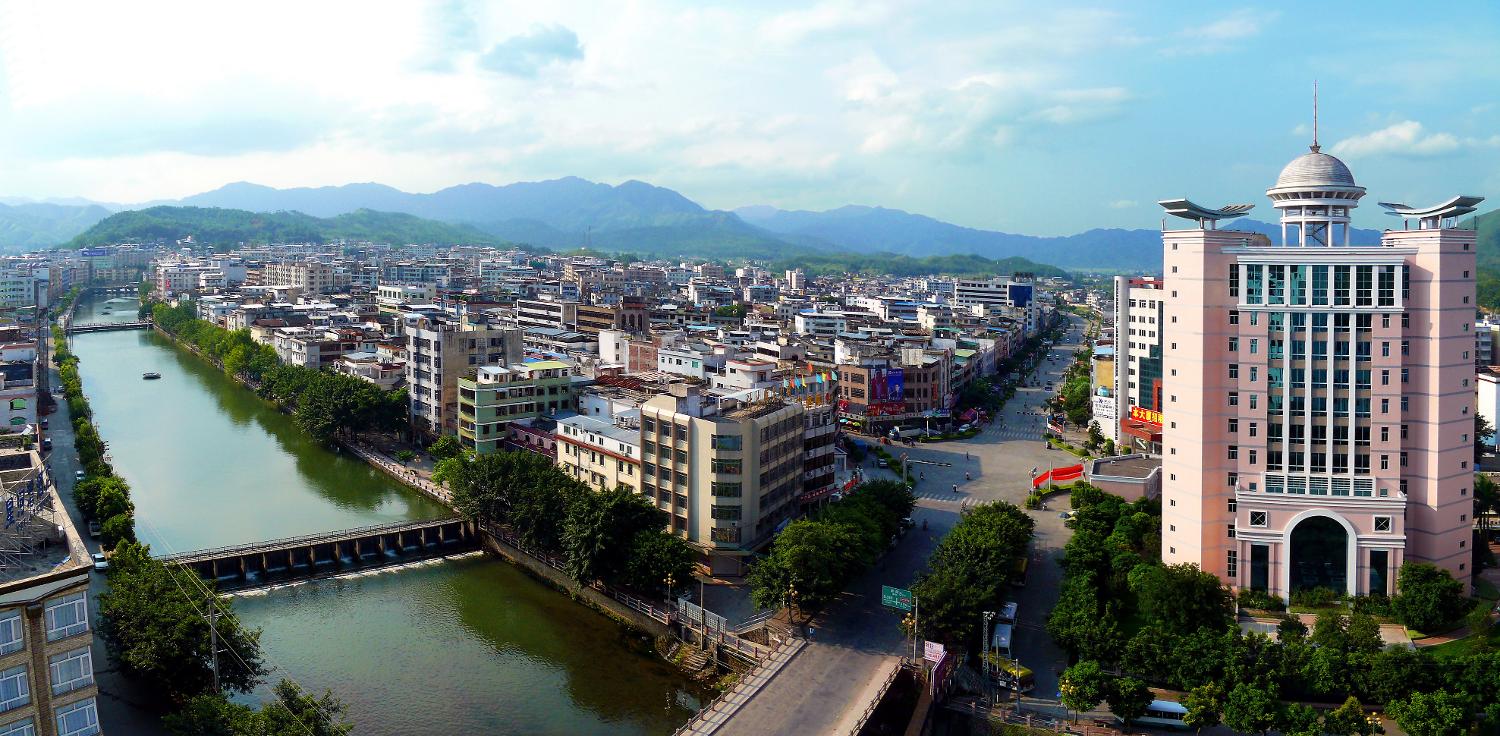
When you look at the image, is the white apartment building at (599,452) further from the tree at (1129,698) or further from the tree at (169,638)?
the tree at (1129,698)

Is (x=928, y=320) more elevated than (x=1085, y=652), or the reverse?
(x=928, y=320)

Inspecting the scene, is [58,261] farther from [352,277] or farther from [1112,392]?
[1112,392]

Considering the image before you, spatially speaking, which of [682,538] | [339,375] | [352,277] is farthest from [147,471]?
[352,277]

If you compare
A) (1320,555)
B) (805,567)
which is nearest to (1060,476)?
(1320,555)

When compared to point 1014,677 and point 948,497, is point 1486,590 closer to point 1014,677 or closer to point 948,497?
point 1014,677

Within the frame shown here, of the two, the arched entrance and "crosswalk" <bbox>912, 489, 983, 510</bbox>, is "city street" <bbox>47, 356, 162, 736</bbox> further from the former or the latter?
the arched entrance

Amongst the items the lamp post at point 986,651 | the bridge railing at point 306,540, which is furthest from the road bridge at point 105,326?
the lamp post at point 986,651
